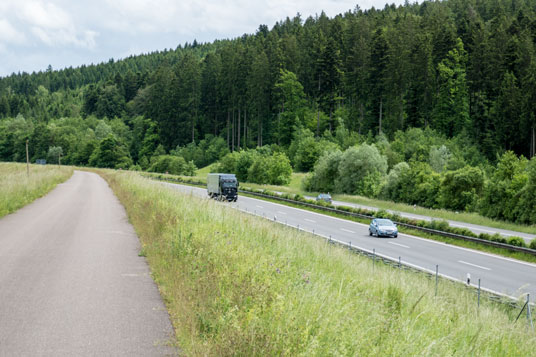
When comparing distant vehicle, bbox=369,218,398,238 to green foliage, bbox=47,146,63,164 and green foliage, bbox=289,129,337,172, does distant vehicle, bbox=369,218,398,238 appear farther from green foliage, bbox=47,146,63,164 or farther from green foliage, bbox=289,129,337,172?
green foliage, bbox=47,146,63,164

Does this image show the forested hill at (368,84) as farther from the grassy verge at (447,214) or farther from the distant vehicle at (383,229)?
the distant vehicle at (383,229)

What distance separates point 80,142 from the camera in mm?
137375

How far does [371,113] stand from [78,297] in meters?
82.7

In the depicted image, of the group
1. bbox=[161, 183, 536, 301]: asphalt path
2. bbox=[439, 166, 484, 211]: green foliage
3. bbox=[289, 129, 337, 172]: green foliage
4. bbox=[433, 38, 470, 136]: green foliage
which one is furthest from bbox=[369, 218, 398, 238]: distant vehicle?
bbox=[433, 38, 470, 136]: green foliage

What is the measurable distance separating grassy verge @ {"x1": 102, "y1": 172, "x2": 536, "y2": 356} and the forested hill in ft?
214

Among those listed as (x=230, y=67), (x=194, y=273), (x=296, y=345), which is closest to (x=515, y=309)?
(x=194, y=273)

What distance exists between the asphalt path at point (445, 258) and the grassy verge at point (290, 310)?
23.0ft

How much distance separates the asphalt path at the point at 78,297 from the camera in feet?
20.1

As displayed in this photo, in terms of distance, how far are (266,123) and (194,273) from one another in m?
94.6

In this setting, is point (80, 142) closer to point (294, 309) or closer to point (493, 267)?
point (493, 267)

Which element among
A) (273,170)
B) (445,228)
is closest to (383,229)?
(445,228)

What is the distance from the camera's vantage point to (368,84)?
8531 cm

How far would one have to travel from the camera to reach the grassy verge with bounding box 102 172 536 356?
4797 mm

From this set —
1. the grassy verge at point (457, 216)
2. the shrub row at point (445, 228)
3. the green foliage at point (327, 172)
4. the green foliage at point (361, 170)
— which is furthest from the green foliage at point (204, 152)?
the shrub row at point (445, 228)
